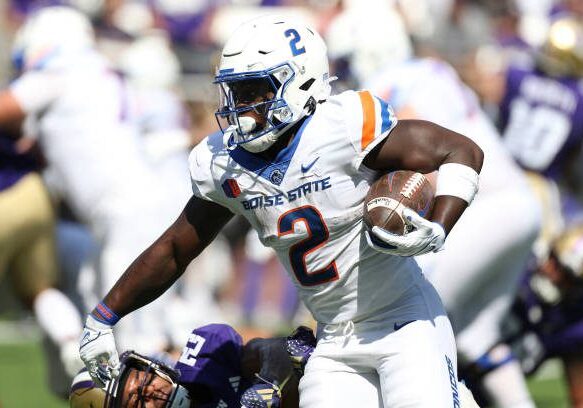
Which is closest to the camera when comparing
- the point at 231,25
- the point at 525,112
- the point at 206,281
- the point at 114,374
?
the point at 114,374

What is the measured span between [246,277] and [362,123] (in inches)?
294

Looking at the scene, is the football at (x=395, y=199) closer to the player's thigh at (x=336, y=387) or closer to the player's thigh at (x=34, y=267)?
the player's thigh at (x=336, y=387)

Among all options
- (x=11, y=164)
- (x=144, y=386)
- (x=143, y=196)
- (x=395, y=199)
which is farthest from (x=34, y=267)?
(x=395, y=199)

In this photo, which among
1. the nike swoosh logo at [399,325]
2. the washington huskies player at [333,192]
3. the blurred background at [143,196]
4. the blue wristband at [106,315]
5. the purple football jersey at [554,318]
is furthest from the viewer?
the blurred background at [143,196]

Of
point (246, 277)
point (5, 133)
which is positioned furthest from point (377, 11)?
point (246, 277)

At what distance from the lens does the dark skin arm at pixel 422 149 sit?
4.17 meters

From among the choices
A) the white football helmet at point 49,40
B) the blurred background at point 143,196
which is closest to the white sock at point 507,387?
the blurred background at point 143,196

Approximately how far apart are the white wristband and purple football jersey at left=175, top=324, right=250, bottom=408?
105 cm

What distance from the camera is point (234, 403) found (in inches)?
181

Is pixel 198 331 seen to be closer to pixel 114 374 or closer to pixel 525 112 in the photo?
pixel 114 374

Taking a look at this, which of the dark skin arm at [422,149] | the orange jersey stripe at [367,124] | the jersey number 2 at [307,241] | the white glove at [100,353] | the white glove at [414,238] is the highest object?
the orange jersey stripe at [367,124]

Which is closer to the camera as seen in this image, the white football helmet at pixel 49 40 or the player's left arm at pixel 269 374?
the player's left arm at pixel 269 374

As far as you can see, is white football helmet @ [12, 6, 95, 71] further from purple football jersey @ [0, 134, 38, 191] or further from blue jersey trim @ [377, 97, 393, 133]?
blue jersey trim @ [377, 97, 393, 133]

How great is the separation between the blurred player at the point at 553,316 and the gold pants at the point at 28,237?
243cm
